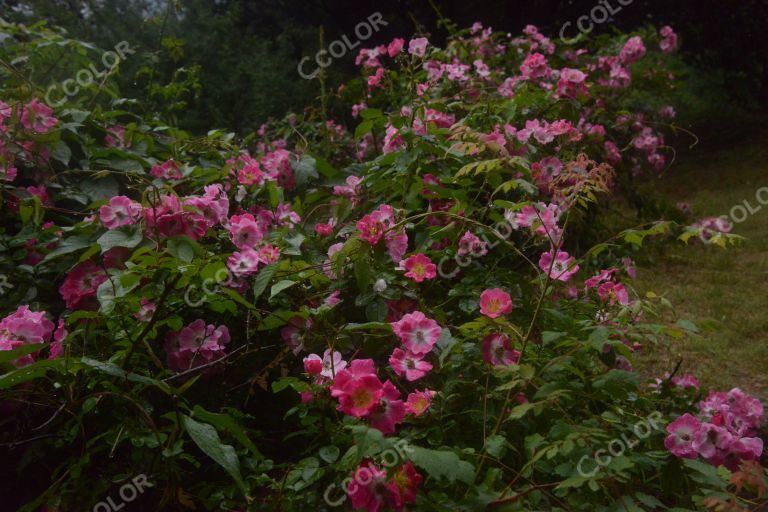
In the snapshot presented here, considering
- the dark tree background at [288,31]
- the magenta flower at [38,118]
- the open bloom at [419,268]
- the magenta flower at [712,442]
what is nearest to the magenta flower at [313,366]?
the open bloom at [419,268]

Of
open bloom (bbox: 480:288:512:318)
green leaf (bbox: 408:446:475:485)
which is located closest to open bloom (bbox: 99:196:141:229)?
open bloom (bbox: 480:288:512:318)

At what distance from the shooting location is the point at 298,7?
9.15 meters

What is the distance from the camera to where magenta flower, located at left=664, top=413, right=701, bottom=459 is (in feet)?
4.40

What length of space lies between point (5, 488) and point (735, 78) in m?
9.66

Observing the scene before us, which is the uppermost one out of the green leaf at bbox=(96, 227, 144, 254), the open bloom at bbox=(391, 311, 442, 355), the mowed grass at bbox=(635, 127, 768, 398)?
the green leaf at bbox=(96, 227, 144, 254)

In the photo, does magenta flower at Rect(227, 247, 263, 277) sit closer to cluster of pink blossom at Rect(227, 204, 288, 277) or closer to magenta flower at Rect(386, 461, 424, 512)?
cluster of pink blossom at Rect(227, 204, 288, 277)

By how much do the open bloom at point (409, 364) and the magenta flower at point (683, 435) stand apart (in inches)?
20.0

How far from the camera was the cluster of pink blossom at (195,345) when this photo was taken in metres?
1.57

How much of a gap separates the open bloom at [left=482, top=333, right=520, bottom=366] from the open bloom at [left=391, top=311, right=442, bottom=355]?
0.44ft

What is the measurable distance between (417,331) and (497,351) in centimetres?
19

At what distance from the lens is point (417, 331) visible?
4.50ft

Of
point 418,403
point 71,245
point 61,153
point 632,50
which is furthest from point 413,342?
point 632,50

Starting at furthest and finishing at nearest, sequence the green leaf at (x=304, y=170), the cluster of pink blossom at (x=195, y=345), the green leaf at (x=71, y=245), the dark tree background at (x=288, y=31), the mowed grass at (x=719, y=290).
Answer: the dark tree background at (x=288, y=31) < the mowed grass at (x=719, y=290) < the green leaf at (x=304, y=170) < the green leaf at (x=71, y=245) < the cluster of pink blossom at (x=195, y=345)

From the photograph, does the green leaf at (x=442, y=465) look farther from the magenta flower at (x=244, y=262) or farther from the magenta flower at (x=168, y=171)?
the magenta flower at (x=168, y=171)
